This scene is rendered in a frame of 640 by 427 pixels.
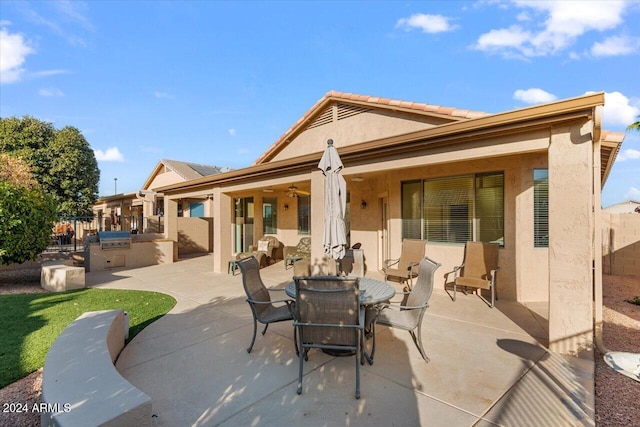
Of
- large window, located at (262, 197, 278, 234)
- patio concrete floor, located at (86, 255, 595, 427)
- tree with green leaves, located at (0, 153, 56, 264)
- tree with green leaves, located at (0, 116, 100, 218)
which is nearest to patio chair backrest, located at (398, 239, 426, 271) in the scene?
patio concrete floor, located at (86, 255, 595, 427)

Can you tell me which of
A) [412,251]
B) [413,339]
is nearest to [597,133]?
[413,339]

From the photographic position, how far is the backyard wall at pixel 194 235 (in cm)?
1551

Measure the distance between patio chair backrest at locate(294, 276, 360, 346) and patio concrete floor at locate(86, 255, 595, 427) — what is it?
1.58 ft

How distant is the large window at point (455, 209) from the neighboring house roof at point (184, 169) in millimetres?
14477

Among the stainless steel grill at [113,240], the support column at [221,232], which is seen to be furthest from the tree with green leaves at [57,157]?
the support column at [221,232]

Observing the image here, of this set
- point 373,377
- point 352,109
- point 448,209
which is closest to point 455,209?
point 448,209

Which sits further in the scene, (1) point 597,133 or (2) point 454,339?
(2) point 454,339

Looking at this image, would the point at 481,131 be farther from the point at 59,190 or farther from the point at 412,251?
the point at 59,190

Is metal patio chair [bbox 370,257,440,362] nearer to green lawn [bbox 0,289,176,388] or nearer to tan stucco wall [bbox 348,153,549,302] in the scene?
tan stucco wall [bbox 348,153,549,302]

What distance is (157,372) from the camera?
10.9 feet

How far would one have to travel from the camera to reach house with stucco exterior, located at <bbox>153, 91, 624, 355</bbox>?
12.3 feet

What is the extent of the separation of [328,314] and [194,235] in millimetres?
14720

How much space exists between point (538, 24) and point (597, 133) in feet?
17.9

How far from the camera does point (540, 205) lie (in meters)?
6.09
